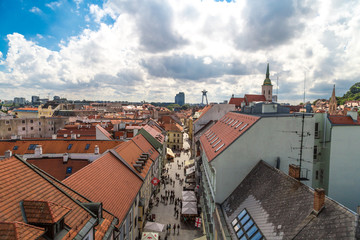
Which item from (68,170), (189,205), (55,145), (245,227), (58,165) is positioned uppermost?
(55,145)

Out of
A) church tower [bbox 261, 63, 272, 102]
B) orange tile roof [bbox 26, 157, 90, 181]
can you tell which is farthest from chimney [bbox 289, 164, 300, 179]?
church tower [bbox 261, 63, 272, 102]

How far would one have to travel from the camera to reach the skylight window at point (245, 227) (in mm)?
12805

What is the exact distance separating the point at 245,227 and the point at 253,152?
7.23 m

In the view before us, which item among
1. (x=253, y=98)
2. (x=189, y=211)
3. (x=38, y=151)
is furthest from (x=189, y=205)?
(x=253, y=98)

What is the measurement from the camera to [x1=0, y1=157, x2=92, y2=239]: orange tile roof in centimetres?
837

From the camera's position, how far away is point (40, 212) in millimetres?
8461

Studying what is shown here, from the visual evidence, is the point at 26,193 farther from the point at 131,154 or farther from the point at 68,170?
the point at 68,170

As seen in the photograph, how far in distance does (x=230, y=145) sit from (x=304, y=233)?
31.9 feet

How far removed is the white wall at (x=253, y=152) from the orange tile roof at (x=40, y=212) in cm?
1335

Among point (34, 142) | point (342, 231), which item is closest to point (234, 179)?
point (342, 231)

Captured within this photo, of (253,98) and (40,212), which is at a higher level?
(253,98)

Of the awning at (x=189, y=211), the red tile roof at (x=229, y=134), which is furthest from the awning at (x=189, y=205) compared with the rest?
the red tile roof at (x=229, y=134)

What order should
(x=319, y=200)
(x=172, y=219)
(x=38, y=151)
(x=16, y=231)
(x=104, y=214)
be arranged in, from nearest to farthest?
(x=16, y=231) < (x=319, y=200) < (x=104, y=214) < (x=172, y=219) < (x=38, y=151)

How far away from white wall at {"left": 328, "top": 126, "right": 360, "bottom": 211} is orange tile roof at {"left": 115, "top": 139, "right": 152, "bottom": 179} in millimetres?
21191
